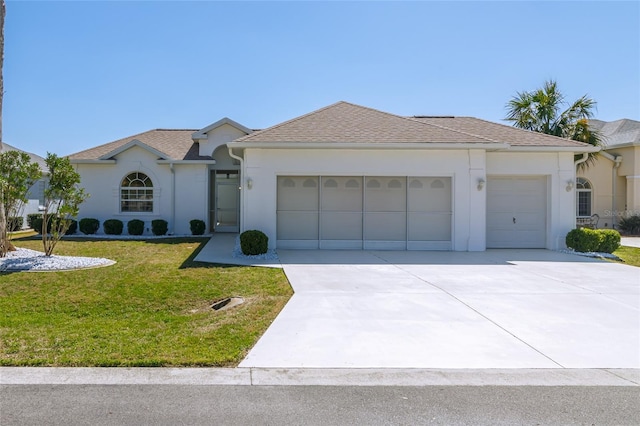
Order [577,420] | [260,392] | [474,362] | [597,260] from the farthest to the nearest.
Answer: [597,260], [474,362], [260,392], [577,420]

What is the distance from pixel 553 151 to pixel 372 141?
20.1 feet

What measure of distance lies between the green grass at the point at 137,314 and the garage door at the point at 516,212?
8.41m

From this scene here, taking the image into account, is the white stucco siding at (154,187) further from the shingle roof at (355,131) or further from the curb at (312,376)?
the curb at (312,376)

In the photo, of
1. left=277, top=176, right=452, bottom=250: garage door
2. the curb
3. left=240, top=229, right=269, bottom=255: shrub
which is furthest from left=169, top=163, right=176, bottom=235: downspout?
the curb

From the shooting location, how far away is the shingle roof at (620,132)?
23.4m

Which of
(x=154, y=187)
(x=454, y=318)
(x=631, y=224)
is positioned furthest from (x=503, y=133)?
(x=154, y=187)

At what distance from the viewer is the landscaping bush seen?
872 inches

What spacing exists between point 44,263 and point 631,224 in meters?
25.2

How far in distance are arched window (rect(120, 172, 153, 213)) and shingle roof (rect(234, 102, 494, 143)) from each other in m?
7.37

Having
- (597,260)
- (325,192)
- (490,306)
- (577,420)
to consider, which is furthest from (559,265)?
(577,420)

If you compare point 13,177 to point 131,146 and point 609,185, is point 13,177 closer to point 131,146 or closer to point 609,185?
point 131,146

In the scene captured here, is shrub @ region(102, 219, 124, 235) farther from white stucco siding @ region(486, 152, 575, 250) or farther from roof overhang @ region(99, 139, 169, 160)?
white stucco siding @ region(486, 152, 575, 250)

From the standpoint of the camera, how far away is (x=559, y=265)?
37.7 feet

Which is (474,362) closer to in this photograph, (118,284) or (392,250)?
(118,284)
